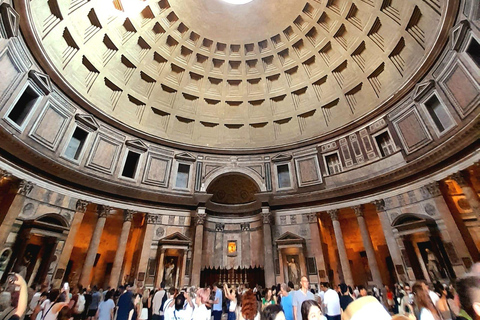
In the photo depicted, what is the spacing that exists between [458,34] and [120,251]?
21.5 meters

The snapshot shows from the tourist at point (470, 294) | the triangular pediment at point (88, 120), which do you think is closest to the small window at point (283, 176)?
the triangular pediment at point (88, 120)

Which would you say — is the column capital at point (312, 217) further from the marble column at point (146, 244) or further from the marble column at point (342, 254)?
the marble column at point (146, 244)

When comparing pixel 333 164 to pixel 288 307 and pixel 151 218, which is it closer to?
pixel 288 307

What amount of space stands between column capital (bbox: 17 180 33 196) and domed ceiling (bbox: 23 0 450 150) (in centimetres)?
627

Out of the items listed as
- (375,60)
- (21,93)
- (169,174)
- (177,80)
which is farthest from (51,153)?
Answer: (375,60)

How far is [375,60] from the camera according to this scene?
1664 cm

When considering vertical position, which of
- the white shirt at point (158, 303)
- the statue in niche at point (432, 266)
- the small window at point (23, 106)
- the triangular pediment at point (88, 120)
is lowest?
the white shirt at point (158, 303)

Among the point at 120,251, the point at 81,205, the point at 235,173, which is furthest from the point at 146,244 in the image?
the point at 235,173

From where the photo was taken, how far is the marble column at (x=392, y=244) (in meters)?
12.5

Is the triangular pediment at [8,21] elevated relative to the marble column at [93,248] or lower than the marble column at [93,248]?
elevated

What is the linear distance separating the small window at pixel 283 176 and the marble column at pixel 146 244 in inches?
399

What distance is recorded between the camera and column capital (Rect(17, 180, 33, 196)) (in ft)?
36.5

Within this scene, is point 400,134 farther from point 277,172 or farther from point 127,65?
point 127,65

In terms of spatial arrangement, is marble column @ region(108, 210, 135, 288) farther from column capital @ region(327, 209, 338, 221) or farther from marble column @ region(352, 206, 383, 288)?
marble column @ region(352, 206, 383, 288)
